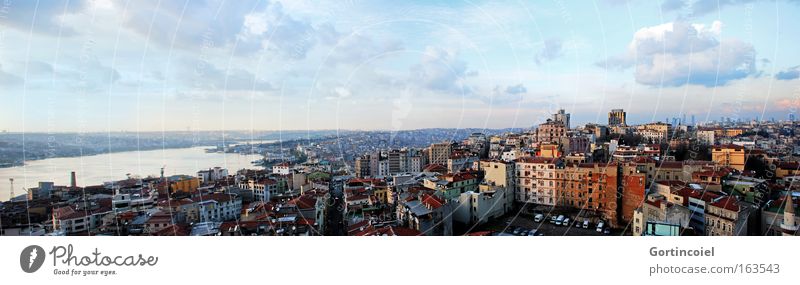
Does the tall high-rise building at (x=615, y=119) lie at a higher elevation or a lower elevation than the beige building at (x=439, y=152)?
higher

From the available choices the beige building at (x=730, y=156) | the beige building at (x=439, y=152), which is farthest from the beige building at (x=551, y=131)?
the beige building at (x=730, y=156)

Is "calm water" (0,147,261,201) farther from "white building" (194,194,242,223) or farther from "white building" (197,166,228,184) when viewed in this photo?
"white building" (197,166,228,184)

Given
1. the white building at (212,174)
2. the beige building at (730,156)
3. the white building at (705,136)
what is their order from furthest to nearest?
the white building at (212,174) → the white building at (705,136) → the beige building at (730,156)

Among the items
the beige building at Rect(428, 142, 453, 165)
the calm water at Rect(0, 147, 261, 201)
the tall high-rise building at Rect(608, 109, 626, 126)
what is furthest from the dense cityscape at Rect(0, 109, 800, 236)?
the tall high-rise building at Rect(608, 109, 626, 126)

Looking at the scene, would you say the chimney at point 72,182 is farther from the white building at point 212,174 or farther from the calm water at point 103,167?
the white building at point 212,174

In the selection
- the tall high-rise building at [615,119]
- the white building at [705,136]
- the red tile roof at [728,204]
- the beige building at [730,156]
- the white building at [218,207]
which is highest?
the tall high-rise building at [615,119]
